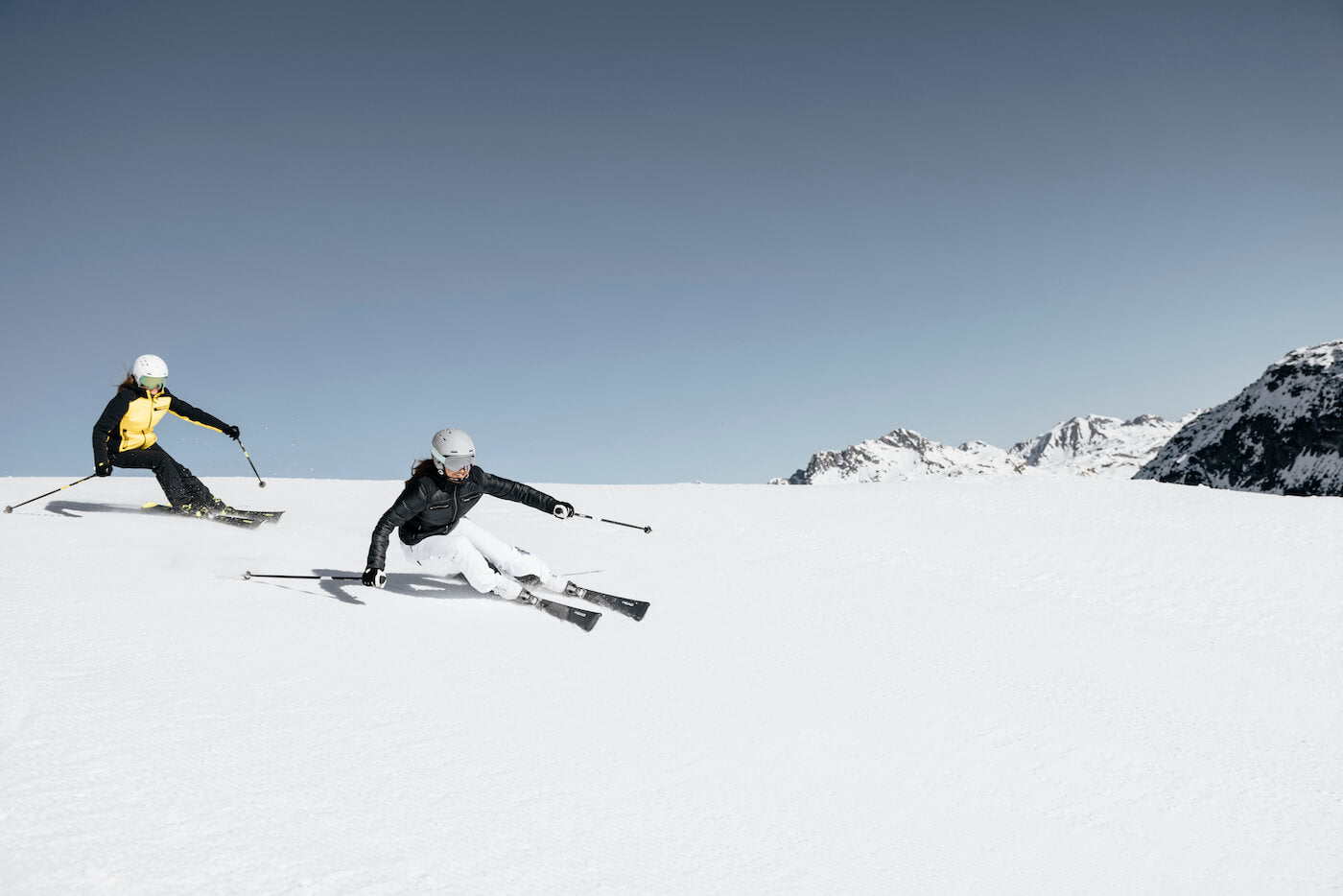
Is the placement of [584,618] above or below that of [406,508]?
below

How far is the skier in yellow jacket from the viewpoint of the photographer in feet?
31.7

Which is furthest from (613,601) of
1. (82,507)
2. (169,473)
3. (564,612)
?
(82,507)

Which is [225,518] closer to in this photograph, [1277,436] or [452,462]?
[452,462]

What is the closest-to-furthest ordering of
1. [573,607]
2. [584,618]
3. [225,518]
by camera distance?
[584,618], [573,607], [225,518]

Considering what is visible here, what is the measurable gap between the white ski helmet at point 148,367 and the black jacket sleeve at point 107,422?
0.26 metres

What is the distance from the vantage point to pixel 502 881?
2916mm

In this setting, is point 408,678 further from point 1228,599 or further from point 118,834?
point 1228,599

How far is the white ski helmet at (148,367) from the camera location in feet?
32.3

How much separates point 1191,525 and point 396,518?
11243mm

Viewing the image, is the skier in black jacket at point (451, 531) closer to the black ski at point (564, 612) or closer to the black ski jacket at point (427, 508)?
the black ski jacket at point (427, 508)

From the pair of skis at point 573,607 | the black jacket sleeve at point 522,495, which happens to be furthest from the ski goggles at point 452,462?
the pair of skis at point 573,607

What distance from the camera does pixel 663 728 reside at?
4.53m

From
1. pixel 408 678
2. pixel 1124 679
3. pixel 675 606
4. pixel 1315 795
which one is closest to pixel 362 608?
pixel 408 678

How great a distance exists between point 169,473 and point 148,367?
1.42m
